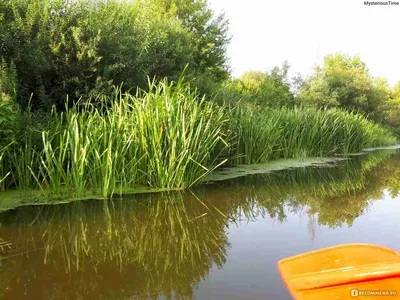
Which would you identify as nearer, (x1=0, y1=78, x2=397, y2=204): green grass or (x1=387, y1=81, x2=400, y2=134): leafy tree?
(x1=0, y1=78, x2=397, y2=204): green grass

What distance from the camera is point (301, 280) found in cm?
160

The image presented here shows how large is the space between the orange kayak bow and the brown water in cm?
14

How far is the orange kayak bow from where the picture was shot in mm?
1370

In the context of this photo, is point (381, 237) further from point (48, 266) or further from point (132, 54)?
point (132, 54)

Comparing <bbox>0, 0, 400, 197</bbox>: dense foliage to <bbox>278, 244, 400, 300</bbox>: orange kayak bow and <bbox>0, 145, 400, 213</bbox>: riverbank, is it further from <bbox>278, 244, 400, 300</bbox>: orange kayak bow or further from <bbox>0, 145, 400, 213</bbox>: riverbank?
<bbox>278, 244, 400, 300</bbox>: orange kayak bow

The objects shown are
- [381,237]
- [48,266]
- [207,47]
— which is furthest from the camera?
[207,47]

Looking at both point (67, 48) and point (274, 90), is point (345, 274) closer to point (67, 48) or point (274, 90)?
point (67, 48)

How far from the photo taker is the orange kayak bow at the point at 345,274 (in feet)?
4.50

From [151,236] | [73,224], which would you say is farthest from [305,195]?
[73,224]

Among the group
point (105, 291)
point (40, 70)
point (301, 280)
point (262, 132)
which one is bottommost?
point (105, 291)

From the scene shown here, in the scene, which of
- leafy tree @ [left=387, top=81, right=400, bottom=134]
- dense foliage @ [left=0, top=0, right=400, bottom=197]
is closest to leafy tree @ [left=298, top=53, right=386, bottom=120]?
leafy tree @ [left=387, top=81, right=400, bottom=134]

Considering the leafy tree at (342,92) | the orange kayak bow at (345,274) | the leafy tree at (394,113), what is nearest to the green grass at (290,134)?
the orange kayak bow at (345,274)

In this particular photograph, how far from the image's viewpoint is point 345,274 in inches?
57.1

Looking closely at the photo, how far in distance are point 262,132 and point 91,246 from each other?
5.05 metres
